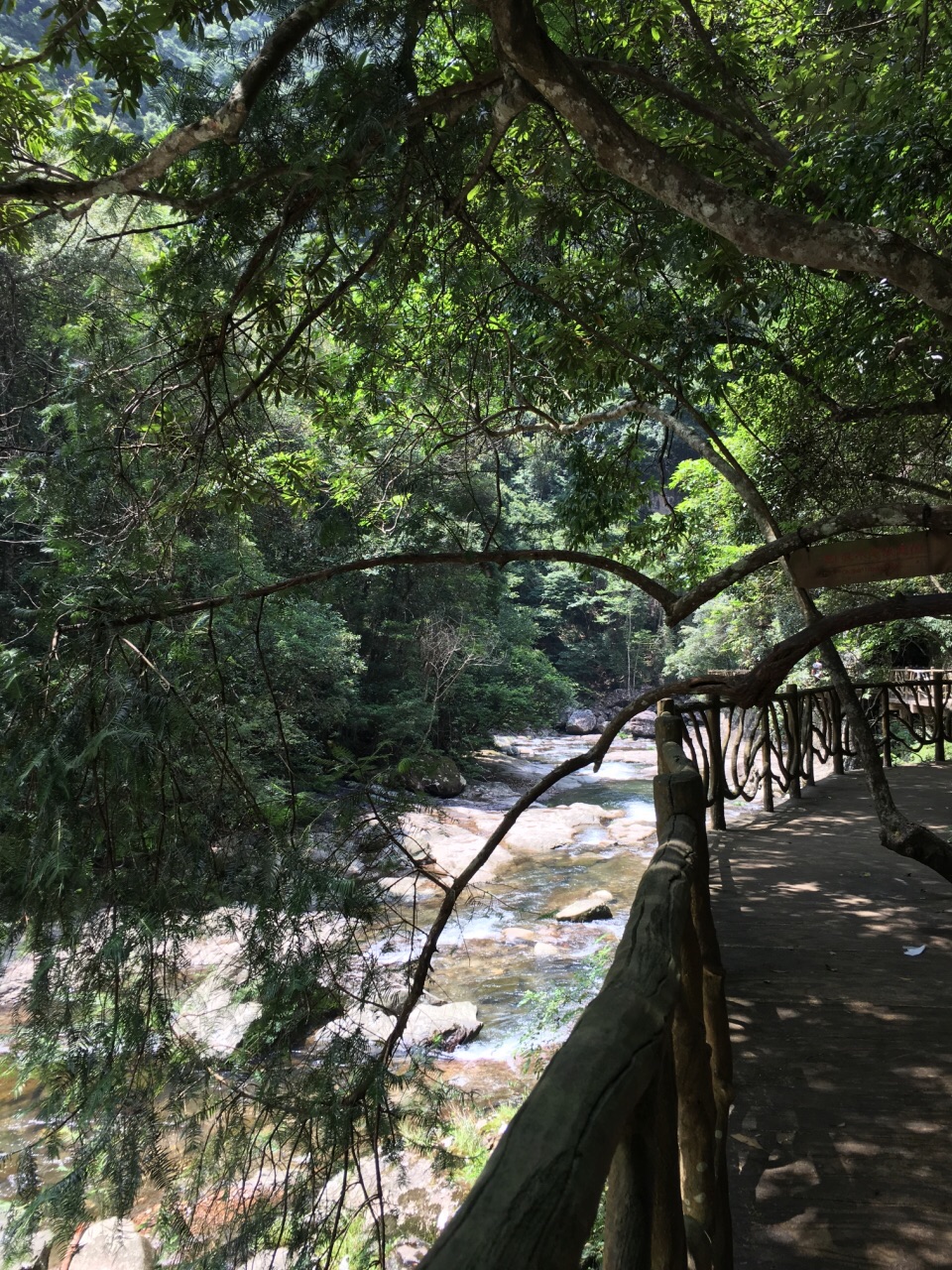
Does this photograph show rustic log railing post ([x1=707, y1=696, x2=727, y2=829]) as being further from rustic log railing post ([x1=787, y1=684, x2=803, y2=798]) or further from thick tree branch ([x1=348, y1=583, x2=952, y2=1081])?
thick tree branch ([x1=348, y1=583, x2=952, y2=1081])

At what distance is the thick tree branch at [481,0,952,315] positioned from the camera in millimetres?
2637

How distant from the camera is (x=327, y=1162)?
8.28 feet

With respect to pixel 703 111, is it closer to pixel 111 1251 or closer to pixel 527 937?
pixel 111 1251

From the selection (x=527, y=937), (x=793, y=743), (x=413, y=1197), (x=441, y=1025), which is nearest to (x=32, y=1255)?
(x=413, y=1197)

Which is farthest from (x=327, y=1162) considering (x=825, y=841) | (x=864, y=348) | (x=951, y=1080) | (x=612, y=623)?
(x=612, y=623)

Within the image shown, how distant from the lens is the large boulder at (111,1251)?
15.1ft

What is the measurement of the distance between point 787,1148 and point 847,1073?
0.53 meters

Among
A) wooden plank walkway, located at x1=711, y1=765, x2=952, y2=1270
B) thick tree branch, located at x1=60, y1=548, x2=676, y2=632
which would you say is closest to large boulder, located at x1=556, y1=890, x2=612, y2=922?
wooden plank walkway, located at x1=711, y1=765, x2=952, y2=1270

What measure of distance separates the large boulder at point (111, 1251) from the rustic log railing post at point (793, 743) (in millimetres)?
6241

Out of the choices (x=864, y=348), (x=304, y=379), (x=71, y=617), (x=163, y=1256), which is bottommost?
(x=163, y=1256)

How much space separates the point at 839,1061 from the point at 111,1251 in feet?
13.6

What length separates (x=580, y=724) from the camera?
91.4ft

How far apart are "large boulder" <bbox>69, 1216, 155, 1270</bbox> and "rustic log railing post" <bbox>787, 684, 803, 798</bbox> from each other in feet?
20.5

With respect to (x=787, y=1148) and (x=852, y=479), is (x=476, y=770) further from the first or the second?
(x=787, y=1148)
